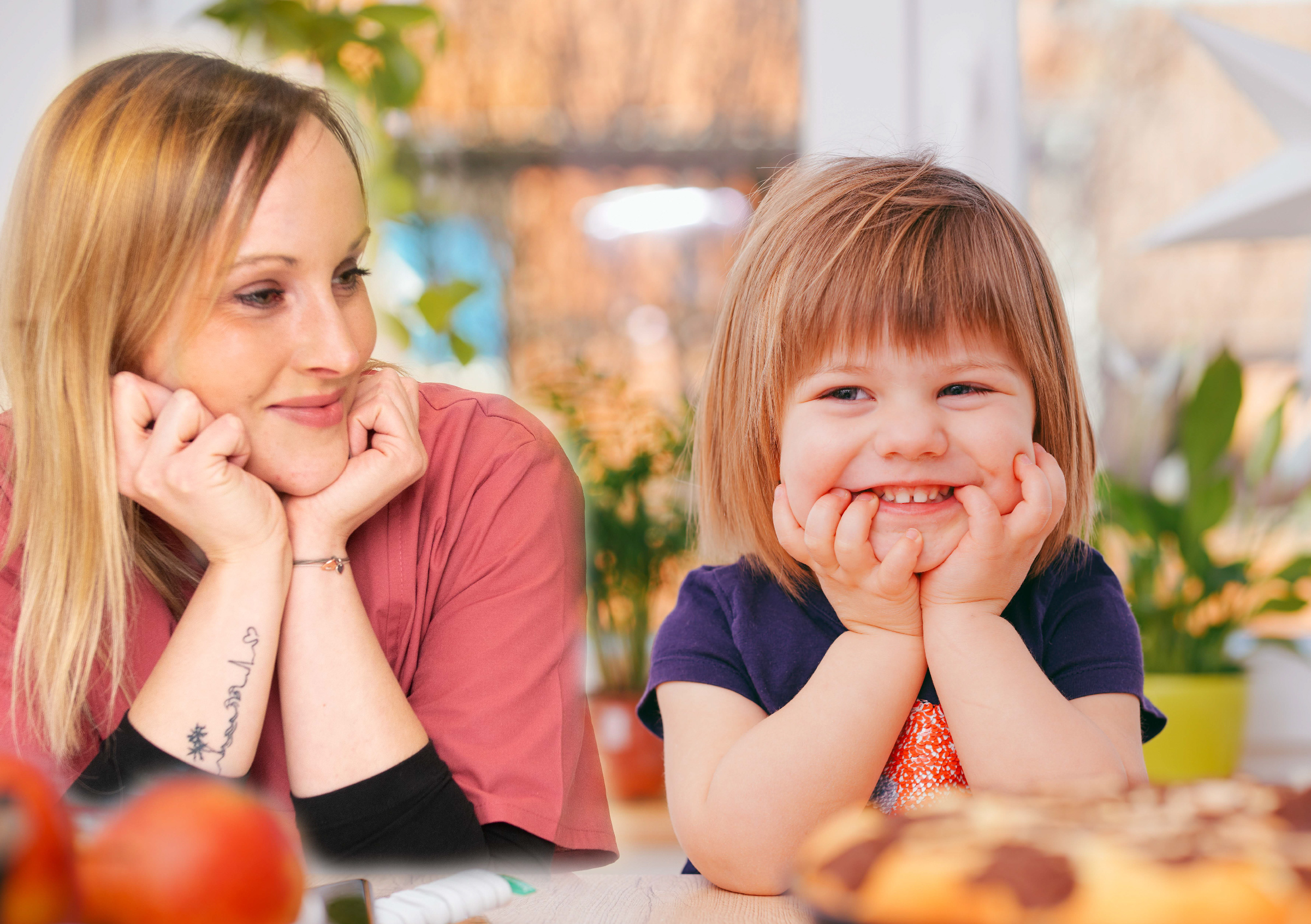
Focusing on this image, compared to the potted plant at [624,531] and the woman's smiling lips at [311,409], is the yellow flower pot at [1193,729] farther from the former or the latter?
the woman's smiling lips at [311,409]

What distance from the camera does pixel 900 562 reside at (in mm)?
817

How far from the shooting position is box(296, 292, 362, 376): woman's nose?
90 cm

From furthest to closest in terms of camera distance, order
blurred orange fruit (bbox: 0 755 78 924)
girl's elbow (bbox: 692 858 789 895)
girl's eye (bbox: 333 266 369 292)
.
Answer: girl's eye (bbox: 333 266 369 292) → girl's elbow (bbox: 692 858 789 895) → blurred orange fruit (bbox: 0 755 78 924)

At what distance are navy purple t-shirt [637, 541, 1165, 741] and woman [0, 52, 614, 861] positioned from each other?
0.13m

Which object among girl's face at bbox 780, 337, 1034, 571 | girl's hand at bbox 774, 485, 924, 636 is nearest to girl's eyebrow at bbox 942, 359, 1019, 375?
girl's face at bbox 780, 337, 1034, 571

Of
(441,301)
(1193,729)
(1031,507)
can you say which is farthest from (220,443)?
(1193,729)

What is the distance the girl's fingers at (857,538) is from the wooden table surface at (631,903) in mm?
253

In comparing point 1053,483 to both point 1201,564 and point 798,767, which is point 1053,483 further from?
point 1201,564

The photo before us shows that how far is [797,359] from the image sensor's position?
0.90m

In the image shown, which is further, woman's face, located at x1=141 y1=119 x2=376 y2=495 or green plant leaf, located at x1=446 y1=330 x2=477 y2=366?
green plant leaf, located at x1=446 y1=330 x2=477 y2=366

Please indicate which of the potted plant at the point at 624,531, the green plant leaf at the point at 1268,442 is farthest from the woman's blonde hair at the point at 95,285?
the green plant leaf at the point at 1268,442

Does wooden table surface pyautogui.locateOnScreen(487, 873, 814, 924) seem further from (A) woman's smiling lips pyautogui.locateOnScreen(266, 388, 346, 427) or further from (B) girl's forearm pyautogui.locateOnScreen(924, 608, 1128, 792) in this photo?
(A) woman's smiling lips pyautogui.locateOnScreen(266, 388, 346, 427)

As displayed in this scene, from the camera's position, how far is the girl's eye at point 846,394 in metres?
0.87

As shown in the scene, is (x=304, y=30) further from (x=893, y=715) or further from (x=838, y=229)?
(x=893, y=715)
